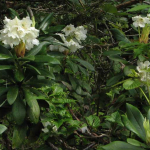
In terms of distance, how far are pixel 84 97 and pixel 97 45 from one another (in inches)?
19.1

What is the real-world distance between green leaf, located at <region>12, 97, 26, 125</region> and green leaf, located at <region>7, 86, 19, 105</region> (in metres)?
0.07

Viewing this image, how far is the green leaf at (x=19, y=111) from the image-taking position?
5.58 ft

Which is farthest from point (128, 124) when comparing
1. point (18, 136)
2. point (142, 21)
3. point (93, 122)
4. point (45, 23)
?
point (45, 23)

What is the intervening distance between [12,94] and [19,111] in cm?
11

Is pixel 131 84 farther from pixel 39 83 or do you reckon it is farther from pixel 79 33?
pixel 79 33

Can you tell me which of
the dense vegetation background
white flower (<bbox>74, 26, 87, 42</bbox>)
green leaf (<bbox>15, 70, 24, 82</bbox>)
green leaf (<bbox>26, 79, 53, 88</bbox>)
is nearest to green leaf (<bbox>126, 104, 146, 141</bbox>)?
the dense vegetation background

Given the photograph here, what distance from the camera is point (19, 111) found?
171cm

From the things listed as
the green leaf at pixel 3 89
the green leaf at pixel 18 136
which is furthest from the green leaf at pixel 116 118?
the green leaf at pixel 3 89

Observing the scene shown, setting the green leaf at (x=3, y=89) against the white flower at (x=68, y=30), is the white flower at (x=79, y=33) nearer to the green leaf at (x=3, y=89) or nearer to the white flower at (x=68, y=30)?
the white flower at (x=68, y=30)

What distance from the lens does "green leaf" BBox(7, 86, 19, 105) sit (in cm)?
164

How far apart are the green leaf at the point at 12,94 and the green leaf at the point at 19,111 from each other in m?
0.07

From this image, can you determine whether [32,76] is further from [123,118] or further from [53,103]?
[123,118]

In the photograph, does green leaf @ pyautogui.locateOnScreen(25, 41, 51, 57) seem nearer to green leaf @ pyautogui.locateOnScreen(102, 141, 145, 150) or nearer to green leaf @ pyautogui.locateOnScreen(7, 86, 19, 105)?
green leaf @ pyautogui.locateOnScreen(7, 86, 19, 105)

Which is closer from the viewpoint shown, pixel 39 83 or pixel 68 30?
pixel 39 83
